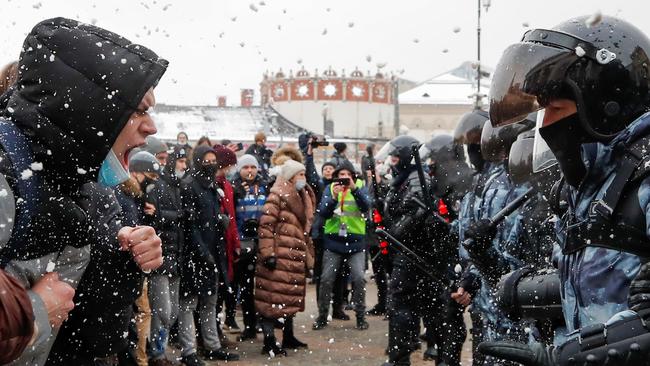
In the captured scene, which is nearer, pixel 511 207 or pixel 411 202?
pixel 511 207

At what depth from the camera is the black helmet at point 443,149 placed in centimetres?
752

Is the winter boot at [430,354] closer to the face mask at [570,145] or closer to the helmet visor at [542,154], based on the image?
the helmet visor at [542,154]

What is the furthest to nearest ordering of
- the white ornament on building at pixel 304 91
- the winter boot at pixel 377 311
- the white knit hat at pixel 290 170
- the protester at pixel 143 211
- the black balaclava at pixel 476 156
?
the white ornament on building at pixel 304 91 → the winter boot at pixel 377 311 → the white knit hat at pixel 290 170 → the protester at pixel 143 211 → the black balaclava at pixel 476 156

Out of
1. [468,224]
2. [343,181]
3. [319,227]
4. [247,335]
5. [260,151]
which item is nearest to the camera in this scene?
[468,224]

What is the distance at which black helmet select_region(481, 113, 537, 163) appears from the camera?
4988mm

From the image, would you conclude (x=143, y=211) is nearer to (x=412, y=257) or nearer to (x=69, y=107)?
(x=412, y=257)

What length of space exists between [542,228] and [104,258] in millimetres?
2780

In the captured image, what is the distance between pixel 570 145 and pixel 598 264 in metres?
0.43

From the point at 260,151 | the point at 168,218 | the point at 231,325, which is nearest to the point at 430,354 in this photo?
the point at 231,325

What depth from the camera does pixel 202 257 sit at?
720cm

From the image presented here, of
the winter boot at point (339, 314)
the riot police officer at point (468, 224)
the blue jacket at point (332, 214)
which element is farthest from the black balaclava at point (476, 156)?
the winter boot at point (339, 314)

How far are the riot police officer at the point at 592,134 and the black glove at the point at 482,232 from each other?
207cm

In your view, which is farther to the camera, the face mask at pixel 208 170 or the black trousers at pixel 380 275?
the black trousers at pixel 380 275

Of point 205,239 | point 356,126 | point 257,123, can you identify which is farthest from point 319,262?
point 356,126
